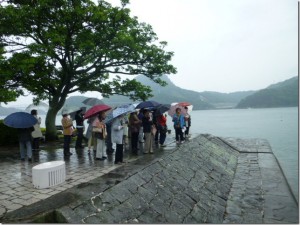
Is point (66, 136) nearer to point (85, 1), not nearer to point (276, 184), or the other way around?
point (85, 1)

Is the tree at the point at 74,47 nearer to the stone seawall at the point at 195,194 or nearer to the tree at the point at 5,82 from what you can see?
the tree at the point at 5,82

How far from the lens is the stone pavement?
5496 millimetres

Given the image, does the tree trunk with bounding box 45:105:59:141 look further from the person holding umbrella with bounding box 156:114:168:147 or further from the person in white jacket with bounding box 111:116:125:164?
the person in white jacket with bounding box 111:116:125:164

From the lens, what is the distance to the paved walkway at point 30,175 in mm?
6000

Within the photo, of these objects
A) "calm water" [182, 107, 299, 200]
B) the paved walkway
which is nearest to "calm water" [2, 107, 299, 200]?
"calm water" [182, 107, 299, 200]

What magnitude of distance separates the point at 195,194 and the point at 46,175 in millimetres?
5083

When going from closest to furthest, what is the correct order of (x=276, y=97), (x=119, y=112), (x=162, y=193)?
(x=162, y=193), (x=119, y=112), (x=276, y=97)

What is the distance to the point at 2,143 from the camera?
1448 centimetres

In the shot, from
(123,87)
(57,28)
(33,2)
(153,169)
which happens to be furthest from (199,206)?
(33,2)

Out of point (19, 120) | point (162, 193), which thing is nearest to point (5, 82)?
point (19, 120)

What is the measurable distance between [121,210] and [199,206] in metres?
3.37

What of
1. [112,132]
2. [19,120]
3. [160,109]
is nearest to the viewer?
[112,132]

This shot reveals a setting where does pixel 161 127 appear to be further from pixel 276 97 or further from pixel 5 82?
pixel 276 97

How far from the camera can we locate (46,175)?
670 cm
